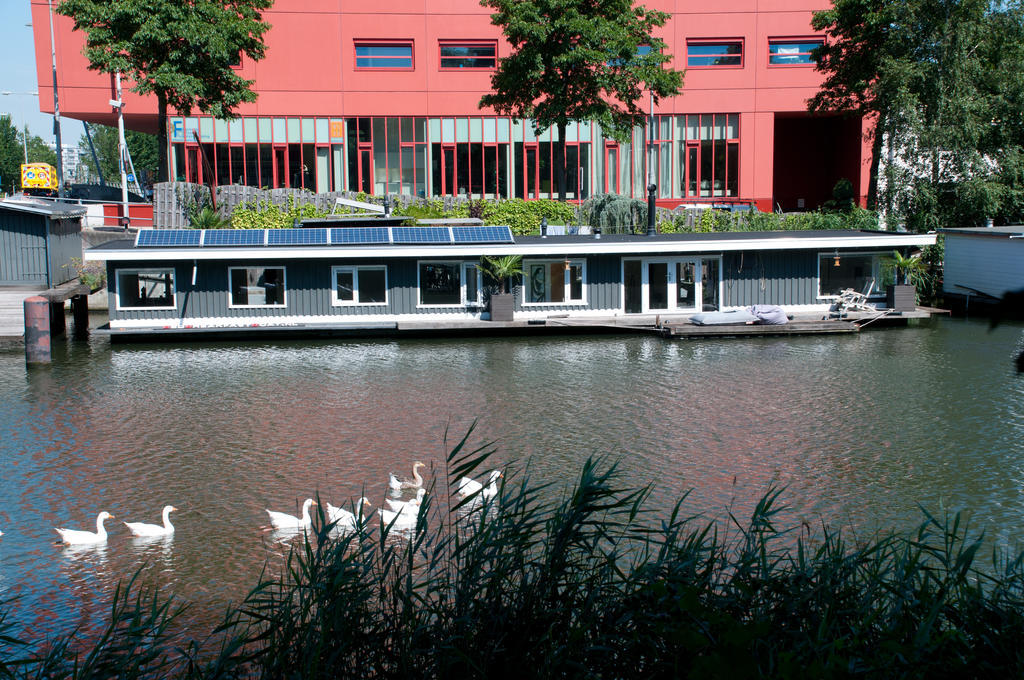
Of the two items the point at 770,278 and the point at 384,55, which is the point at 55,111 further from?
the point at 770,278

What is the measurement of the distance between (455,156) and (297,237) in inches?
828

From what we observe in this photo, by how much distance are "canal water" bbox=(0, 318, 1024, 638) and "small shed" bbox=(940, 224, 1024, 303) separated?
198 inches

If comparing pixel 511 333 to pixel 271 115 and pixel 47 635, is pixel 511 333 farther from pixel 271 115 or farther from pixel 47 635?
pixel 271 115

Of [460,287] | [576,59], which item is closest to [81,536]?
[460,287]

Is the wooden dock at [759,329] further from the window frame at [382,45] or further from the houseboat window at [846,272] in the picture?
the window frame at [382,45]

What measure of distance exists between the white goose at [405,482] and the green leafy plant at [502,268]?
15.9 meters

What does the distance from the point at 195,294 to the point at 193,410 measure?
10.8 m

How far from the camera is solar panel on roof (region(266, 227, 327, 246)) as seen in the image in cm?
3062

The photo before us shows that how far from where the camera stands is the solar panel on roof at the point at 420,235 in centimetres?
3130

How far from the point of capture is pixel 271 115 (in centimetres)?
4994

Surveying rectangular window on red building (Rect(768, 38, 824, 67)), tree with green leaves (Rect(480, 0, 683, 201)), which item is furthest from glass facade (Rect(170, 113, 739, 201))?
tree with green leaves (Rect(480, 0, 683, 201))

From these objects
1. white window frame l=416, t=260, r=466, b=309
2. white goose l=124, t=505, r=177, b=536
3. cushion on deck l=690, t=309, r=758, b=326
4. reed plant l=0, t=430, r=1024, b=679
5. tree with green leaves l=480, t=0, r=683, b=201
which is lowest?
white goose l=124, t=505, r=177, b=536

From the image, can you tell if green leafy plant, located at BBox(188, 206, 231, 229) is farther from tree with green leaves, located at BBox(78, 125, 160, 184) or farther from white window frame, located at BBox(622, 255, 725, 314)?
tree with green leaves, located at BBox(78, 125, 160, 184)

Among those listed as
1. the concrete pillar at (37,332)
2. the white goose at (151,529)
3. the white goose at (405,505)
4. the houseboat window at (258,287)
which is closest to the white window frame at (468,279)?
the houseboat window at (258,287)
